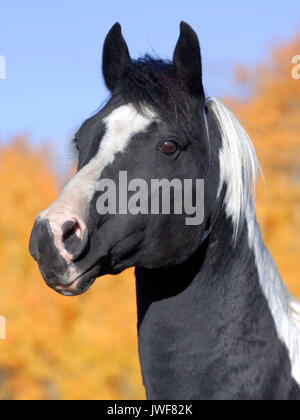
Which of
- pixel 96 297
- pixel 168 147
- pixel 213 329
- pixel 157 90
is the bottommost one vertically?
pixel 213 329

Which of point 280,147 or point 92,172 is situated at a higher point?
point 280,147

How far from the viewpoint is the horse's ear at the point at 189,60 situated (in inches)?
98.2

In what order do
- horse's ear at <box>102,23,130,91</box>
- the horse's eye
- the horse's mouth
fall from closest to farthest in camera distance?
the horse's mouth
the horse's eye
horse's ear at <box>102,23,130,91</box>

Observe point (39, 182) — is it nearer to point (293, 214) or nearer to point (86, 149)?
point (293, 214)

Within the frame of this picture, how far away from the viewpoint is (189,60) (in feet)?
8.25

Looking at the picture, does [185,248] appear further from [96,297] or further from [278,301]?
[96,297]

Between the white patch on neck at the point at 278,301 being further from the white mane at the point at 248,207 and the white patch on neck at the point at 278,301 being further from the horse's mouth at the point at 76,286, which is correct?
the horse's mouth at the point at 76,286

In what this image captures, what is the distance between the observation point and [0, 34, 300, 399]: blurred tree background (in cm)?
1455

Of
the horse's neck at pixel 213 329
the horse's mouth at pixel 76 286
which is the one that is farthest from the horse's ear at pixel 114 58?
the horse's mouth at pixel 76 286

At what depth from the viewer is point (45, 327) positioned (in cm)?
1620

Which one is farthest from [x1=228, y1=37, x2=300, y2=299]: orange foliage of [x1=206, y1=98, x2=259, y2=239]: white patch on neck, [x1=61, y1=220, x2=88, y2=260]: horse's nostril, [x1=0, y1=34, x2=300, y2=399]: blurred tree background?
[x1=61, y1=220, x2=88, y2=260]: horse's nostril

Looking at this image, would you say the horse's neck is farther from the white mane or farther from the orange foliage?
the orange foliage

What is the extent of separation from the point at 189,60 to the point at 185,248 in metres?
0.93

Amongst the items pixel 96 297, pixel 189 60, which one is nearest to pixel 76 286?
pixel 189 60
